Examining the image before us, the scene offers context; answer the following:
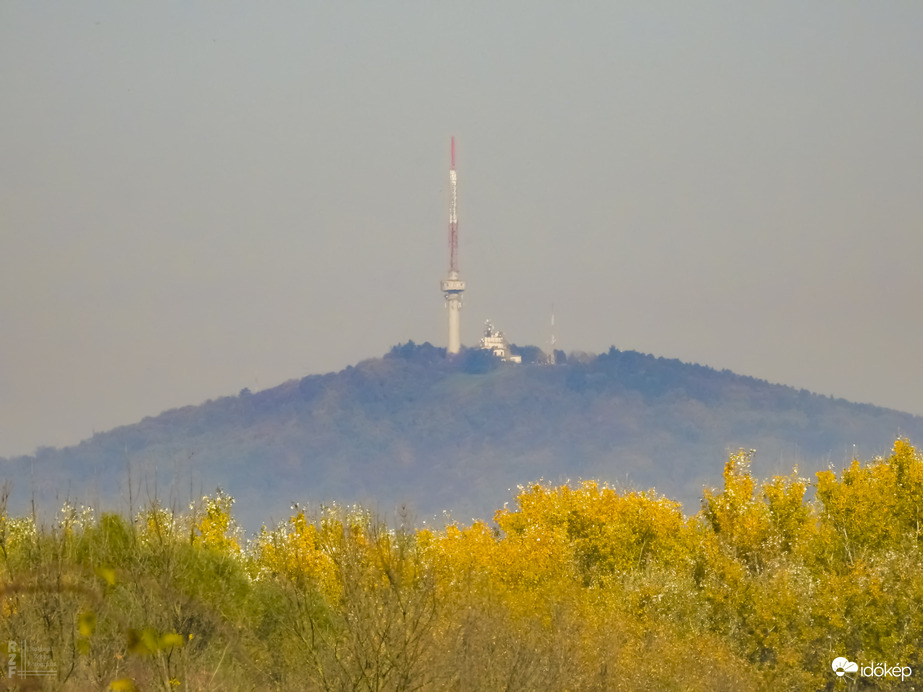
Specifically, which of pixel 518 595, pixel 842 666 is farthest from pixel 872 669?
pixel 518 595

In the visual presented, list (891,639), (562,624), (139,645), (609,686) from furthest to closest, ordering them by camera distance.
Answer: (891,639)
(562,624)
(609,686)
(139,645)

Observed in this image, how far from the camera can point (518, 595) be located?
5344 centimetres

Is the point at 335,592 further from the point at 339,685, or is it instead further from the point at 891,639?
the point at 339,685

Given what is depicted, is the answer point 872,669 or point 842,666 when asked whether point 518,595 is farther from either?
point 872,669

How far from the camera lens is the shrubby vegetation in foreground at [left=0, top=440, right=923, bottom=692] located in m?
19.8

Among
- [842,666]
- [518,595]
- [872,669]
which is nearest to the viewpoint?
[872,669]

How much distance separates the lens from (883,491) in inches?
2537

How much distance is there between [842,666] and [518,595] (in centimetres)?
1378

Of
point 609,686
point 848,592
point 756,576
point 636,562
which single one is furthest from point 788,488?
point 609,686

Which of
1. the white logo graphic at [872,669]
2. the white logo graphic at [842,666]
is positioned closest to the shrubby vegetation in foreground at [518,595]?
the white logo graphic at [842,666]

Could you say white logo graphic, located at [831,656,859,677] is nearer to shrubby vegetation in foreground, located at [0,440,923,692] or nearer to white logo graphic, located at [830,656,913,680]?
white logo graphic, located at [830,656,913,680]

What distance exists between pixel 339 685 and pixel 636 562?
47899 millimetres

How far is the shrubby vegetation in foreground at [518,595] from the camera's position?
65.1 ft

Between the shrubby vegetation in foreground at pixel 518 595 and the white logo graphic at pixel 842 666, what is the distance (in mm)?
304
